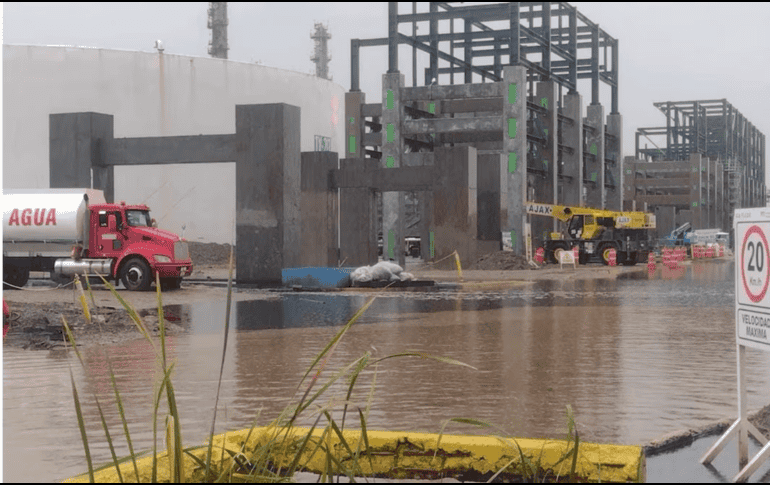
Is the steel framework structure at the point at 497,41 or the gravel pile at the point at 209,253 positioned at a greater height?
the steel framework structure at the point at 497,41

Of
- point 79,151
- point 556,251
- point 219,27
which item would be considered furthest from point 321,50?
point 79,151

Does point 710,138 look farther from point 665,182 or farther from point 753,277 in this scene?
point 753,277

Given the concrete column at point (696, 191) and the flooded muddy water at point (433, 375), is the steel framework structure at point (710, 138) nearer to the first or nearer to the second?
the concrete column at point (696, 191)

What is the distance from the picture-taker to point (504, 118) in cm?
5069

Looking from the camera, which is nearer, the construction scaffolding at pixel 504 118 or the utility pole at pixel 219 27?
the construction scaffolding at pixel 504 118

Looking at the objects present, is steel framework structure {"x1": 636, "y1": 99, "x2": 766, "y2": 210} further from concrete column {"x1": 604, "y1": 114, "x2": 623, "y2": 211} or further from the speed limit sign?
the speed limit sign

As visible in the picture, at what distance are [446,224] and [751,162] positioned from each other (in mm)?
95325

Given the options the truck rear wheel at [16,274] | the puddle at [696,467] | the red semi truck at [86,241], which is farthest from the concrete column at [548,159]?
the puddle at [696,467]

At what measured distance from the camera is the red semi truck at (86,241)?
2555cm

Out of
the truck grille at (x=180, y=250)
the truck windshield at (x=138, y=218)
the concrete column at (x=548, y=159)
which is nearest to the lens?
the truck grille at (x=180, y=250)

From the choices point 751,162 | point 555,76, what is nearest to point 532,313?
point 555,76

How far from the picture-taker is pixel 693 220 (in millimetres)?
90812

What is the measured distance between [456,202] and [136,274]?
613 inches

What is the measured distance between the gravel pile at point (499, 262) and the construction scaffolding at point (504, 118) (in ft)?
3.72
